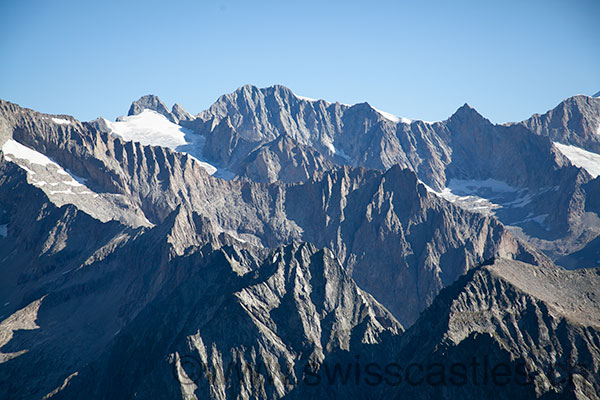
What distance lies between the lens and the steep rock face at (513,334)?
11500cm

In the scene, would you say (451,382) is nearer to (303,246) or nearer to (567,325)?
(567,325)

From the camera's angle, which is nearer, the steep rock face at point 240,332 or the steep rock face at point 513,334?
the steep rock face at point 513,334

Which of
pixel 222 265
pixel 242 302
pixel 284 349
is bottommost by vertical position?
pixel 284 349

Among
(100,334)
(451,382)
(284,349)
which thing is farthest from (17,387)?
(451,382)

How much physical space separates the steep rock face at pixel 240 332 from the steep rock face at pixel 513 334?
17.3 m

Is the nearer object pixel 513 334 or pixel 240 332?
pixel 513 334

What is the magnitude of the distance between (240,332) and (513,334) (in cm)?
5333

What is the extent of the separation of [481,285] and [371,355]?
27887mm

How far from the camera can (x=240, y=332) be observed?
461 feet

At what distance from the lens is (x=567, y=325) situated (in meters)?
140

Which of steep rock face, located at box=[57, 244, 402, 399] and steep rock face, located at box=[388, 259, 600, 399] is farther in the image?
steep rock face, located at box=[57, 244, 402, 399]

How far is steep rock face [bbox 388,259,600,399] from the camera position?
115000mm

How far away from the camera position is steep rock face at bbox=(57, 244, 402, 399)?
13462cm

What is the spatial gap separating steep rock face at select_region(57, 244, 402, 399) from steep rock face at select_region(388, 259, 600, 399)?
679 inches
